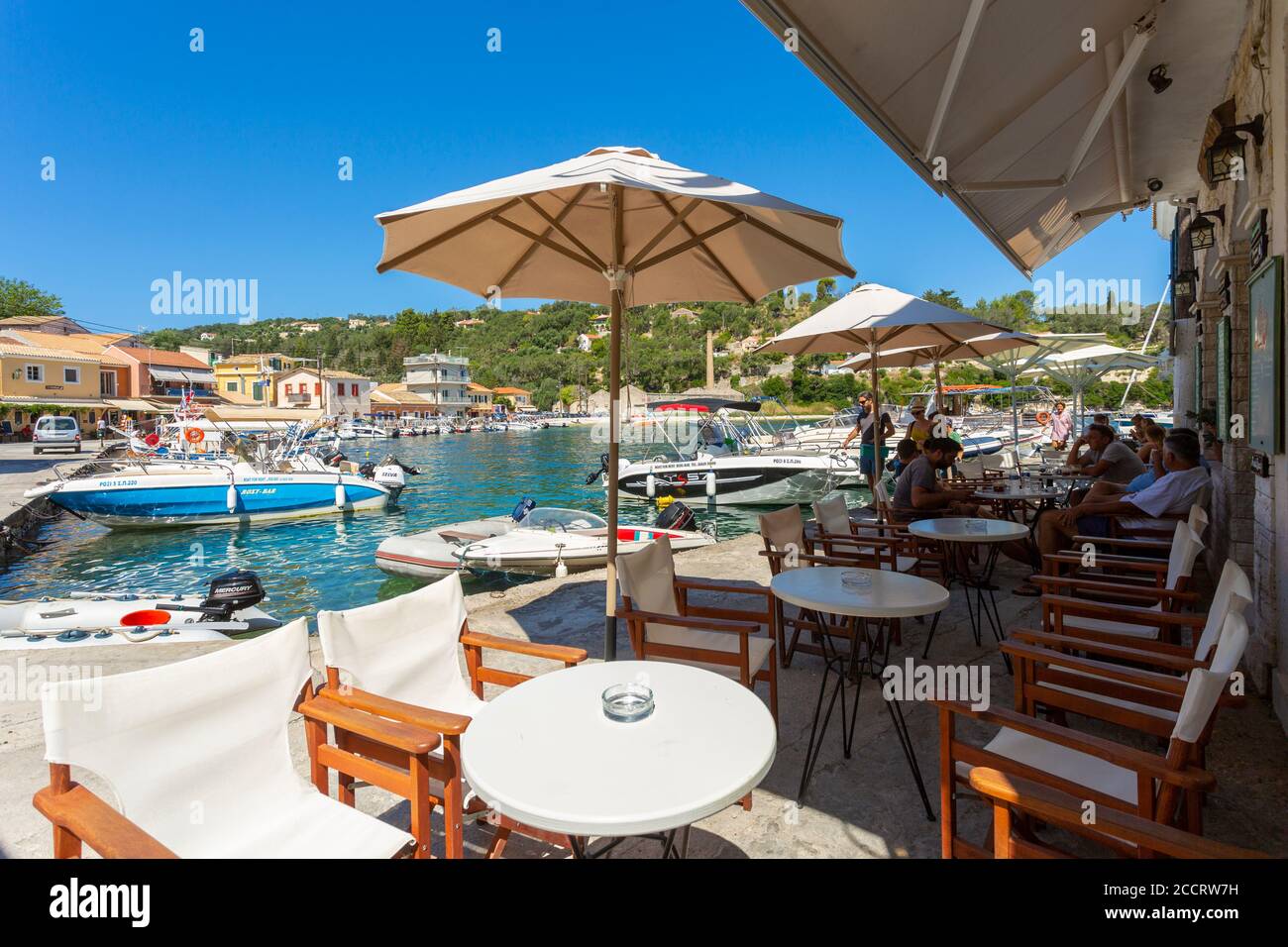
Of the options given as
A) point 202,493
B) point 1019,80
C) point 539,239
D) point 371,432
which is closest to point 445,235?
point 539,239

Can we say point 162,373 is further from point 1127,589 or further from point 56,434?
point 1127,589

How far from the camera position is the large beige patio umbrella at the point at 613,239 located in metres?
2.83

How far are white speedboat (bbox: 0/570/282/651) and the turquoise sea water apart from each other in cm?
187

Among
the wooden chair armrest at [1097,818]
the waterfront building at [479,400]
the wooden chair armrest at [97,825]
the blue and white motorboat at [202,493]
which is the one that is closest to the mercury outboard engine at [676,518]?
the wooden chair armrest at [1097,818]

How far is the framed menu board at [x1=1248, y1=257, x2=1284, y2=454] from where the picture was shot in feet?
9.32

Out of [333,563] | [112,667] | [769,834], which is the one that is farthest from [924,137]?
[333,563]

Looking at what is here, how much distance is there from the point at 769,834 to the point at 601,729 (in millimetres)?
970

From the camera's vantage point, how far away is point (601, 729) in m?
1.65

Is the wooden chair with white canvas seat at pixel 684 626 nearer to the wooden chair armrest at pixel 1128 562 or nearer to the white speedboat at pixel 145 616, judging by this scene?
the wooden chair armrest at pixel 1128 562

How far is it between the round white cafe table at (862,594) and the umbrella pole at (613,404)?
906 mm

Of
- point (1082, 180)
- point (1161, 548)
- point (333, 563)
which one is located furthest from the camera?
point (333, 563)

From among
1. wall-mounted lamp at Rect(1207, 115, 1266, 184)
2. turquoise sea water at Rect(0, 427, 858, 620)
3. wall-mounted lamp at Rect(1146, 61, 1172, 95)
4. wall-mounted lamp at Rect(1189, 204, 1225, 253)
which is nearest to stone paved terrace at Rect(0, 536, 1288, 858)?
wall-mounted lamp at Rect(1207, 115, 1266, 184)

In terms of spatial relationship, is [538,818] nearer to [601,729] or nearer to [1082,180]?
[601,729]

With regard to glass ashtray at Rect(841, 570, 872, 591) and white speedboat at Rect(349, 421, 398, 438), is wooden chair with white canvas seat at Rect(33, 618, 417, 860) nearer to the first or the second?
glass ashtray at Rect(841, 570, 872, 591)
